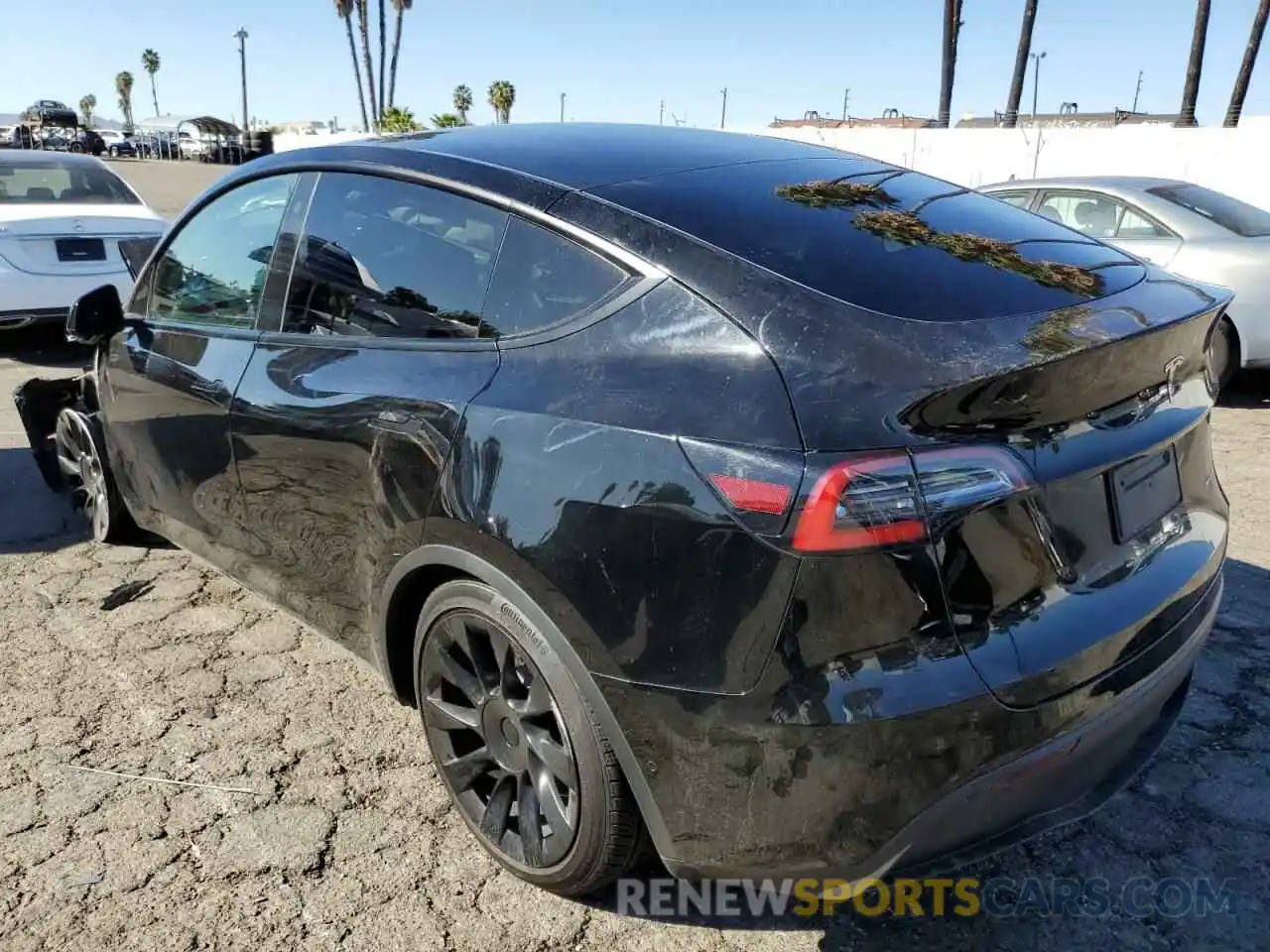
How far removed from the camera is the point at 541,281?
7.22 ft

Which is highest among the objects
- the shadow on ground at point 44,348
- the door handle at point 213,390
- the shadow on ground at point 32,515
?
the door handle at point 213,390

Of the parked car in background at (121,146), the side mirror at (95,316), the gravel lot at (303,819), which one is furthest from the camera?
the parked car in background at (121,146)

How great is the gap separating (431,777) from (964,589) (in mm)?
1663

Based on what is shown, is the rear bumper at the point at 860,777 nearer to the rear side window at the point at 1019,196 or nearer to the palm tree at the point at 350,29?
the rear side window at the point at 1019,196

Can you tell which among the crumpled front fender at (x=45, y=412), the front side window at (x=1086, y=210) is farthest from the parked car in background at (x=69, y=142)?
the front side window at (x=1086, y=210)

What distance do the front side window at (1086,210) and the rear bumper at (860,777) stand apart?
615 cm

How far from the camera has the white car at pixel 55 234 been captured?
7.33 meters

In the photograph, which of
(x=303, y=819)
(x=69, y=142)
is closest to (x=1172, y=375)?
(x=303, y=819)

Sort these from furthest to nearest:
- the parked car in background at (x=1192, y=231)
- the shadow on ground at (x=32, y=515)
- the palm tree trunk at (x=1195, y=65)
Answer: the palm tree trunk at (x=1195, y=65), the parked car in background at (x=1192, y=231), the shadow on ground at (x=32, y=515)

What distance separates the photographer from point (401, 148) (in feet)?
8.82

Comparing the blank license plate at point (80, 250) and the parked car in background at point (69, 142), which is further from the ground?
the parked car in background at point (69, 142)

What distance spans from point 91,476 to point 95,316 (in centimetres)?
96

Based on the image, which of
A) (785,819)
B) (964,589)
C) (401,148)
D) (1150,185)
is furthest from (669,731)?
(1150,185)

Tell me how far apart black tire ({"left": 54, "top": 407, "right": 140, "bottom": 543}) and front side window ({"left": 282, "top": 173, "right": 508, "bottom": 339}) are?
5.85 feet
